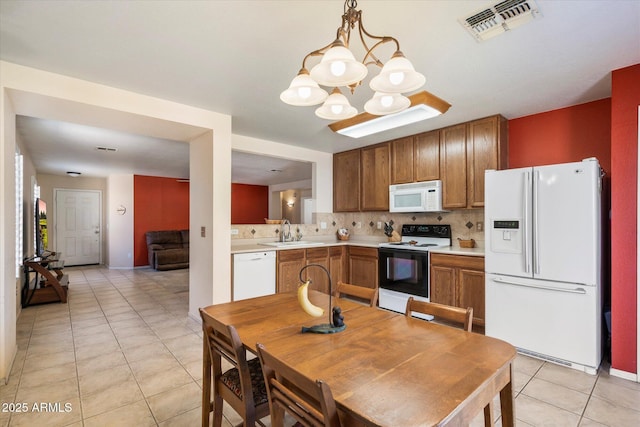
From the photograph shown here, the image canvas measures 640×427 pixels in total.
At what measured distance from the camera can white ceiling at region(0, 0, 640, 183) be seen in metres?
1.68

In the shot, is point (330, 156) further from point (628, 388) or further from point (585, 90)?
point (628, 388)

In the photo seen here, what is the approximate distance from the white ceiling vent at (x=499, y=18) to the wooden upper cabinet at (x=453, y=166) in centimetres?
186

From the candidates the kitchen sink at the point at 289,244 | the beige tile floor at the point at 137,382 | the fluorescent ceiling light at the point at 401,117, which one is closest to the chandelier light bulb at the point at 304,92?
the fluorescent ceiling light at the point at 401,117

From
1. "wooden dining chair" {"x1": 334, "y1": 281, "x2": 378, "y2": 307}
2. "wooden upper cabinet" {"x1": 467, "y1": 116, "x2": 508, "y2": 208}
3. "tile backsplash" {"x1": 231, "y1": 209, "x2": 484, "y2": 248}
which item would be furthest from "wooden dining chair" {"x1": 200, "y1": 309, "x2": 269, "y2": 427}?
"wooden upper cabinet" {"x1": 467, "y1": 116, "x2": 508, "y2": 208}

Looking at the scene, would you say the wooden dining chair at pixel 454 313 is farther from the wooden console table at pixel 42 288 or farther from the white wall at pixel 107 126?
the wooden console table at pixel 42 288

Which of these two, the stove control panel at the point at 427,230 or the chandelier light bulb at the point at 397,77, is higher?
the chandelier light bulb at the point at 397,77

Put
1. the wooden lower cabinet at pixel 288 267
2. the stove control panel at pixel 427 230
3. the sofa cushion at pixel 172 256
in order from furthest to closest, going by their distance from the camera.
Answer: the sofa cushion at pixel 172 256
the stove control panel at pixel 427 230
the wooden lower cabinet at pixel 288 267

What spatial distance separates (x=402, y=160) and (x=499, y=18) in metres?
2.55

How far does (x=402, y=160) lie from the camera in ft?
14.0

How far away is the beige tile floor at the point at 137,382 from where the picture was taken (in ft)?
6.29

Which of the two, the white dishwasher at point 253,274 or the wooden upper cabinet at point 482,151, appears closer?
the wooden upper cabinet at point 482,151

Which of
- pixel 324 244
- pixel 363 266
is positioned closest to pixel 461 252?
pixel 363 266

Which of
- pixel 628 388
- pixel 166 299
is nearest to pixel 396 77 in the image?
pixel 628 388

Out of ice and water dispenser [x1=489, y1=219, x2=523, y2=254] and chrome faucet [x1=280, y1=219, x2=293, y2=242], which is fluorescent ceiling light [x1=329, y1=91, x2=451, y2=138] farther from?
chrome faucet [x1=280, y1=219, x2=293, y2=242]
